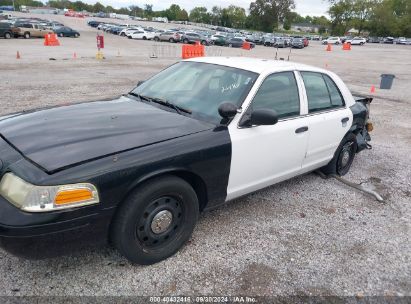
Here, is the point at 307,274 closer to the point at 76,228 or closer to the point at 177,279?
the point at 177,279

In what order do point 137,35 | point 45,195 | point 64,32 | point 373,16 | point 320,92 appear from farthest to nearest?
1. point 373,16
2. point 137,35
3. point 64,32
4. point 320,92
5. point 45,195

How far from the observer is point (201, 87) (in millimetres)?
3658

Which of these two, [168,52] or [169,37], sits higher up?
[169,37]

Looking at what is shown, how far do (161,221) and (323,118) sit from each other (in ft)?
7.76

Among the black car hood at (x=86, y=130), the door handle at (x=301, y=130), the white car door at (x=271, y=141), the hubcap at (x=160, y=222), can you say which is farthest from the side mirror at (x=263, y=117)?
the hubcap at (x=160, y=222)

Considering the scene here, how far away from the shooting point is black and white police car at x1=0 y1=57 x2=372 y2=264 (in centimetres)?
231

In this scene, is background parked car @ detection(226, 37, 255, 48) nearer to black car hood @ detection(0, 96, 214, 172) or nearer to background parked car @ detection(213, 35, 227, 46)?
background parked car @ detection(213, 35, 227, 46)

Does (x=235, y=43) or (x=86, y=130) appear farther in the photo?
(x=235, y=43)

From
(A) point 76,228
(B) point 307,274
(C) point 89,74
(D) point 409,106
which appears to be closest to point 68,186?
(A) point 76,228

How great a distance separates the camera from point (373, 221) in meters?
3.93

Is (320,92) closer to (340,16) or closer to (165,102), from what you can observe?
(165,102)

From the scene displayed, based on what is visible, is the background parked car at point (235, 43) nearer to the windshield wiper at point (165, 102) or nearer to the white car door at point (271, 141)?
the white car door at point (271, 141)

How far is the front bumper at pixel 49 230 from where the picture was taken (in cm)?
221

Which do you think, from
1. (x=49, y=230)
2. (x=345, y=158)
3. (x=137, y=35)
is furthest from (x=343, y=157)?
(x=137, y=35)
